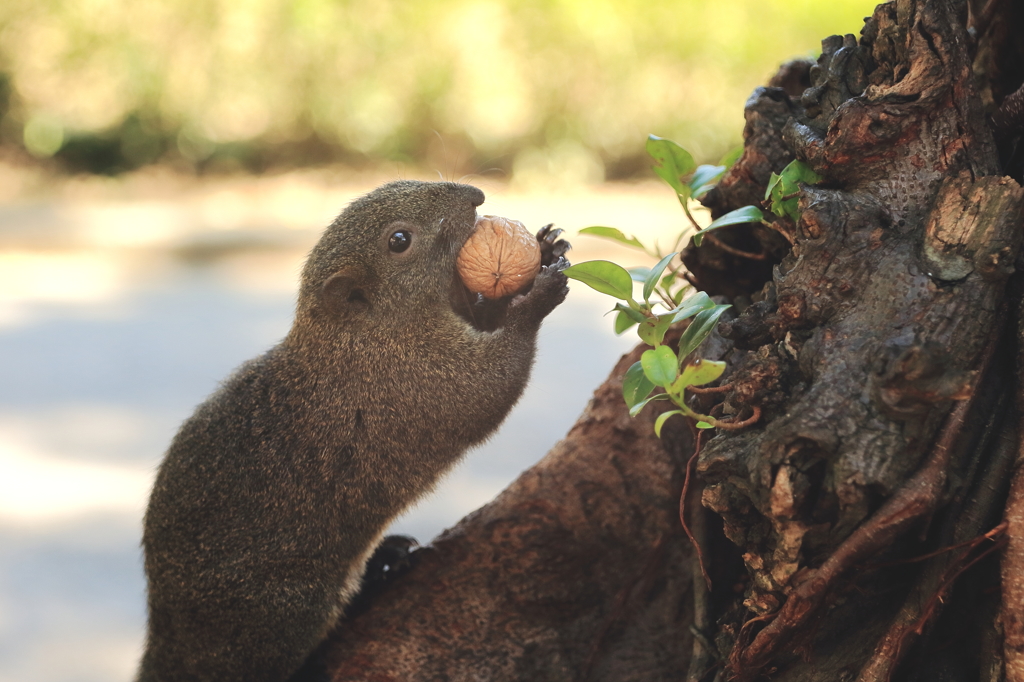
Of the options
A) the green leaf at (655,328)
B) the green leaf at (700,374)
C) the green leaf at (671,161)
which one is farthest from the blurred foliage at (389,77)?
the green leaf at (700,374)

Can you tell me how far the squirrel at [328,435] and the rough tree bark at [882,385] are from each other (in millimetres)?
688

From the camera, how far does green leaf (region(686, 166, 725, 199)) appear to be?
1928mm

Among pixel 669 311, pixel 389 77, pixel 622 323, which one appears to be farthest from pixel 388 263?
pixel 389 77

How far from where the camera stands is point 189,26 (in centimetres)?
860

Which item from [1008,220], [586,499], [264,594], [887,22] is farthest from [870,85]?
[264,594]

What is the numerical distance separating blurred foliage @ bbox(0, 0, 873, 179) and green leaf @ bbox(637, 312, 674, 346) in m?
5.70

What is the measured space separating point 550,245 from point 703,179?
0.55m

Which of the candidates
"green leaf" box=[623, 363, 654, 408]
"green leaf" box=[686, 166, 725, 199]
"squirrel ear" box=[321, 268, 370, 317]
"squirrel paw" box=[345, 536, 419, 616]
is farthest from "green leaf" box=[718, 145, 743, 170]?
"squirrel paw" box=[345, 536, 419, 616]

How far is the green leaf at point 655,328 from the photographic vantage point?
60.2 inches

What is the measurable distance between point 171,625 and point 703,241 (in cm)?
155

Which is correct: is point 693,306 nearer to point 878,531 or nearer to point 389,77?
point 878,531

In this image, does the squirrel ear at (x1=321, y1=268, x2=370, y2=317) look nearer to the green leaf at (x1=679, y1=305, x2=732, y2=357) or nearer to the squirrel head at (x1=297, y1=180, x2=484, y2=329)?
the squirrel head at (x1=297, y1=180, x2=484, y2=329)

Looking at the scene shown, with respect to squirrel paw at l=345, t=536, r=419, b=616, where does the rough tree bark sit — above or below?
below

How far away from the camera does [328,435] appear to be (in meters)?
2.19
